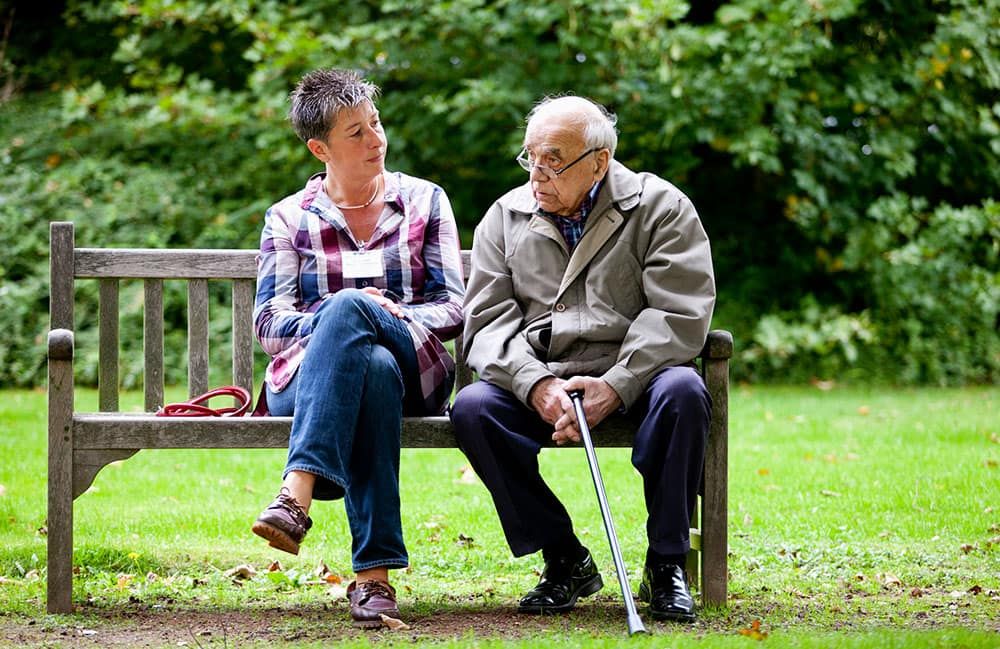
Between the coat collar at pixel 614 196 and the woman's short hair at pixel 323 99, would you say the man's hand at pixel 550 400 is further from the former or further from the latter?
the woman's short hair at pixel 323 99

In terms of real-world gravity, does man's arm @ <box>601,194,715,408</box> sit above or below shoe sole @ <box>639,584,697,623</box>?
above

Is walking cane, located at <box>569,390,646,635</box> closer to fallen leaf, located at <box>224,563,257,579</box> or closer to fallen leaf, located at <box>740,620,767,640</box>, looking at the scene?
fallen leaf, located at <box>740,620,767,640</box>

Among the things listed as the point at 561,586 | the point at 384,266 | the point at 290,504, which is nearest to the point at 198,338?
the point at 384,266

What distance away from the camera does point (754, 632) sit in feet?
9.71

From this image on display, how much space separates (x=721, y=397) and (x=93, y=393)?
20.2ft

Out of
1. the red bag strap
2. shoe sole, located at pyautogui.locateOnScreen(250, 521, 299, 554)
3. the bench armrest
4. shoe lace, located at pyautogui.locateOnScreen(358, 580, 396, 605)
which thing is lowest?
shoe lace, located at pyautogui.locateOnScreen(358, 580, 396, 605)

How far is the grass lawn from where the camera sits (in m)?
3.13

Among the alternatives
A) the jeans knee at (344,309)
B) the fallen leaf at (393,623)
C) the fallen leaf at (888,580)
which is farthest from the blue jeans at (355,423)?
the fallen leaf at (888,580)

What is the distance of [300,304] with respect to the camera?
11.9 ft

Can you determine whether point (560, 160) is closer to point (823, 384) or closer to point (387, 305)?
point (387, 305)

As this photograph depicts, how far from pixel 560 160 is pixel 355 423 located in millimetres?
889

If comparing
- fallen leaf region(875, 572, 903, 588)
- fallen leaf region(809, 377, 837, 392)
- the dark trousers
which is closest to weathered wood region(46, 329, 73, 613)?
the dark trousers

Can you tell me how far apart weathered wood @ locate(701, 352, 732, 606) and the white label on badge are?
98cm

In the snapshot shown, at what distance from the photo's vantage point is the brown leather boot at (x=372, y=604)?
319cm
